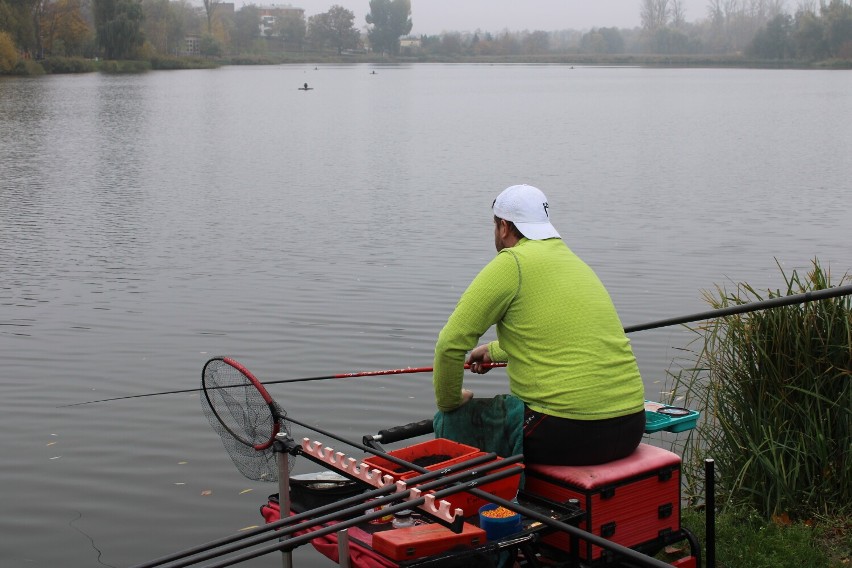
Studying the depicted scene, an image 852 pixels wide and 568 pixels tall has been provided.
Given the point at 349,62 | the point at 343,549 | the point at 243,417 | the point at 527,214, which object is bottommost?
the point at 343,549

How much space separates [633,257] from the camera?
49.0 feet

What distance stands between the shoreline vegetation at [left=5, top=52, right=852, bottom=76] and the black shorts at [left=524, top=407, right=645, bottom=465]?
85.1 m

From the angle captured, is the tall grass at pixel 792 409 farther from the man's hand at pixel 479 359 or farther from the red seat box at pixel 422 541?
the red seat box at pixel 422 541

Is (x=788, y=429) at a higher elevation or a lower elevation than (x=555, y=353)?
lower

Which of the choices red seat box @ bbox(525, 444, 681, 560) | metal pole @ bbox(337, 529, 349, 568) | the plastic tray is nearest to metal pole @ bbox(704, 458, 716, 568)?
red seat box @ bbox(525, 444, 681, 560)

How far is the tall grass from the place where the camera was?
5598mm

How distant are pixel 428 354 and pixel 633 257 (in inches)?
212

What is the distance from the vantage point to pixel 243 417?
5.03 m

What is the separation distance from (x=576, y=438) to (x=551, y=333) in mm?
403

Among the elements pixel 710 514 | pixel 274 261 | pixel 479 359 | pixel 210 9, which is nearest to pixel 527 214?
pixel 479 359

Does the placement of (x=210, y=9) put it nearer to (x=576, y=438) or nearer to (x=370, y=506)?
(x=576, y=438)

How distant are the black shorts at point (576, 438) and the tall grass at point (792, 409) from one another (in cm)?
155

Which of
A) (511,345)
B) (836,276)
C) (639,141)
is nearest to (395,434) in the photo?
(511,345)

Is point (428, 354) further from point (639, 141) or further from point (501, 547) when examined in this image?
point (639, 141)
